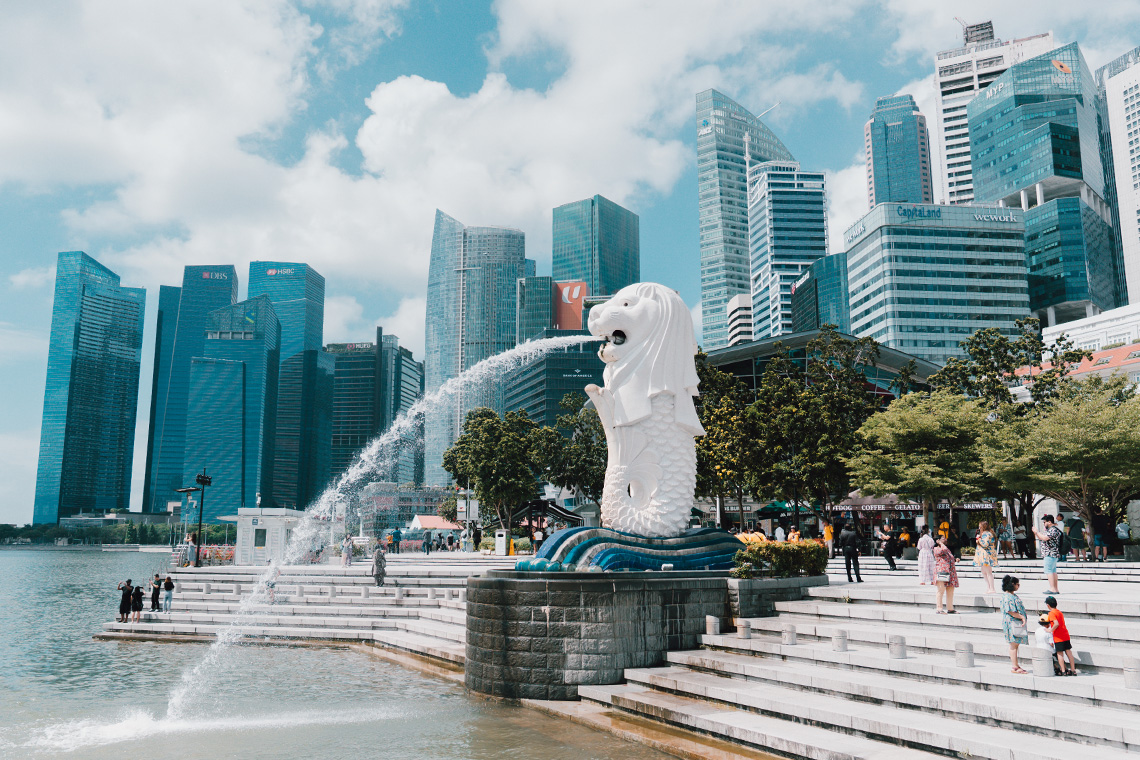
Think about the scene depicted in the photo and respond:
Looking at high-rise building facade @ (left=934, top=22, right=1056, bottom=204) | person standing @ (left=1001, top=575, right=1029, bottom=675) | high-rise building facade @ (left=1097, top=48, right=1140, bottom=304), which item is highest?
high-rise building facade @ (left=934, top=22, right=1056, bottom=204)

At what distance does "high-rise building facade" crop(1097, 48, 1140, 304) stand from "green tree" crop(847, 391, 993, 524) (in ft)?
464

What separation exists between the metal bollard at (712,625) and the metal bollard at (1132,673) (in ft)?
22.7

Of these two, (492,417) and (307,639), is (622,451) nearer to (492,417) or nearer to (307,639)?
(307,639)

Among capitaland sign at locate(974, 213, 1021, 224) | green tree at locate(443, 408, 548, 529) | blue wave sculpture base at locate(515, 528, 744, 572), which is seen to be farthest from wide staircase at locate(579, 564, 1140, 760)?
capitaland sign at locate(974, 213, 1021, 224)

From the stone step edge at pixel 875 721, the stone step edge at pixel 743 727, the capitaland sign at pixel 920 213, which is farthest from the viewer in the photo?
the capitaland sign at pixel 920 213

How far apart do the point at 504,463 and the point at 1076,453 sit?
34.6 metres

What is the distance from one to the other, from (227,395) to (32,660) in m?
190

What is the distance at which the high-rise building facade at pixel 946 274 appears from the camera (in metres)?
125

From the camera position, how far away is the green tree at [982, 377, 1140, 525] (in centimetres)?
2622

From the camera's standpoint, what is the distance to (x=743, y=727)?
11.0 m

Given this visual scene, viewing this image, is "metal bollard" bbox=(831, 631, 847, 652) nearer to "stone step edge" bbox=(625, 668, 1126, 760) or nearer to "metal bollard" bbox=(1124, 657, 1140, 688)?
"stone step edge" bbox=(625, 668, 1126, 760)

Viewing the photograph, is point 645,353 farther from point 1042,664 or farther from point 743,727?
point 1042,664

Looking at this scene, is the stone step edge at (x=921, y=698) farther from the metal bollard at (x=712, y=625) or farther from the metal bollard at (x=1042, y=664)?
the metal bollard at (x=712, y=625)

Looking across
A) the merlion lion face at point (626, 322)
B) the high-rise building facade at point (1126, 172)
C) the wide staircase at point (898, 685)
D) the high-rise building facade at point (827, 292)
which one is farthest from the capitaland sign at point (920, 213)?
the wide staircase at point (898, 685)
